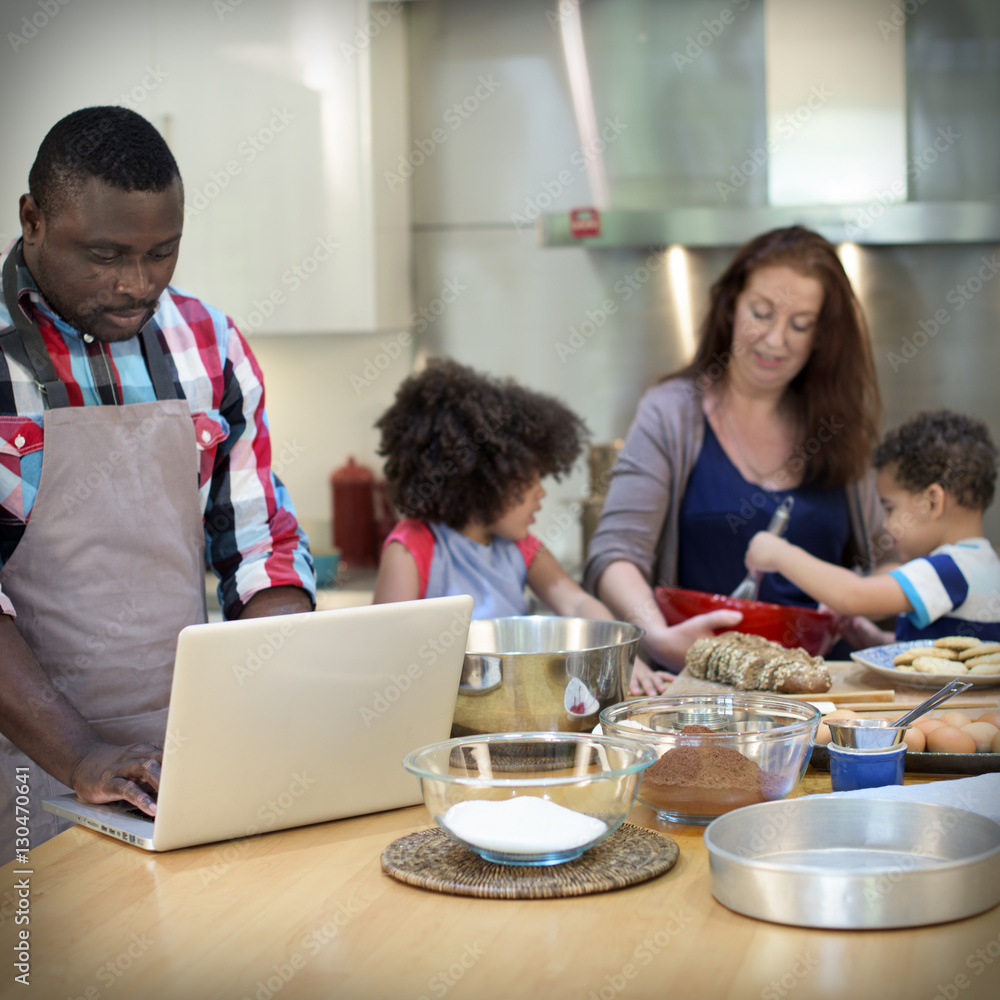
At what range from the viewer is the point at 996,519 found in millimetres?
2770

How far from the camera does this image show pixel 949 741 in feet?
3.69

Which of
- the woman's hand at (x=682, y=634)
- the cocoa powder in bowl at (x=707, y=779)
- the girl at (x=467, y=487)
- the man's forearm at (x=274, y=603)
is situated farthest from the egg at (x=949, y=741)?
the girl at (x=467, y=487)

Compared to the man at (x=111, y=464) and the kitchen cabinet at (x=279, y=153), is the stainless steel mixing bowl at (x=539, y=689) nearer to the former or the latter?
the man at (x=111, y=464)

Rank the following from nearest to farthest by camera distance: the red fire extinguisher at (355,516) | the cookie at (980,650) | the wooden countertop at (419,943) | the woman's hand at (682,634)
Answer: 1. the wooden countertop at (419,943)
2. the cookie at (980,650)
3. the woman's hand at (682,634)
4. the red fire extinguisher at (355,516)

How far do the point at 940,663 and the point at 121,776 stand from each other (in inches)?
38.0

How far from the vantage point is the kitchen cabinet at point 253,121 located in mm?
2777

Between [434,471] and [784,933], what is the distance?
49.0 inches

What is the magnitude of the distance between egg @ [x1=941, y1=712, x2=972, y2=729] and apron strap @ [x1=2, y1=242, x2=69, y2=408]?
1.01 meters

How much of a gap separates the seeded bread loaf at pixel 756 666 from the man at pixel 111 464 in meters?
0.50

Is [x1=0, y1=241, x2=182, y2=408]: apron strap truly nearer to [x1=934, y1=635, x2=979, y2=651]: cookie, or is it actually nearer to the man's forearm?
the man's forearm

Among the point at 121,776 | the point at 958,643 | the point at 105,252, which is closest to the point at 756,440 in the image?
the point at 958,643

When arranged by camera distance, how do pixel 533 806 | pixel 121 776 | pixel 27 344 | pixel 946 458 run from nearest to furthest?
pixel 533 806, pixel 121 776, pixel 27 344, pixel 946 458

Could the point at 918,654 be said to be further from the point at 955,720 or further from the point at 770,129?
the point at 770,129

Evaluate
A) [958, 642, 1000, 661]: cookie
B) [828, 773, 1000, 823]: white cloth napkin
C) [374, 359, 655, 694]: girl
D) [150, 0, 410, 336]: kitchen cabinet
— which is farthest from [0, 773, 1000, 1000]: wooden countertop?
[150, 0, 410, 336]: kitchen cabinet
